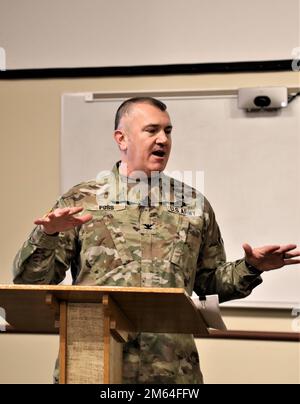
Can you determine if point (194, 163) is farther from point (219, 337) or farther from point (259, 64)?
point (219, 337)

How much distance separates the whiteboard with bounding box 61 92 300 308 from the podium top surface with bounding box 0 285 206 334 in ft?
5.46

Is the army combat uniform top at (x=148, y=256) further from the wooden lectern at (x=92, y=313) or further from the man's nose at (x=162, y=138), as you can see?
the wooden lectern at (x=92, y=313)

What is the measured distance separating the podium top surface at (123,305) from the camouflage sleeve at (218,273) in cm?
36

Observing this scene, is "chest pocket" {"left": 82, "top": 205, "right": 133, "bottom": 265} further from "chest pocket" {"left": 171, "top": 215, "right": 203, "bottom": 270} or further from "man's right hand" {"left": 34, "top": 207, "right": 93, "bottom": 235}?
"man's right hand" {"left": 34, "top": 207, "right": 93, "bottom": 235}

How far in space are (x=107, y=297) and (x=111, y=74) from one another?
7.80ft

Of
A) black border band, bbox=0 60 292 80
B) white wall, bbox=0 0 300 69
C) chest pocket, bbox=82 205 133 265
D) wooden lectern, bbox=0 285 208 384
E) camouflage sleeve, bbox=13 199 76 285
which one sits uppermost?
white wall, bbox=0 0 300 69

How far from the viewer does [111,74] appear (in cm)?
422

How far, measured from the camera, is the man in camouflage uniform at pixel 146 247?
2.55 metres

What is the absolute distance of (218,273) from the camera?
282 centimetres

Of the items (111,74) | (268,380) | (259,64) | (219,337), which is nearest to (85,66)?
(111,74)

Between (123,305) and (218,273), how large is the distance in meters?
0.74

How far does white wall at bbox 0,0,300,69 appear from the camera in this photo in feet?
13.5

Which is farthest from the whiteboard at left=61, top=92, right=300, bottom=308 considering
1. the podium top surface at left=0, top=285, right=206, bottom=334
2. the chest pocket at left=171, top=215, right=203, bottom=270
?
the podium top surface at left=0, top=285, right=206, bottom=334

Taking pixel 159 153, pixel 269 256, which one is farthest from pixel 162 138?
pixel 269 256
